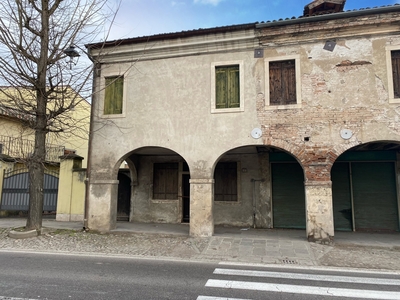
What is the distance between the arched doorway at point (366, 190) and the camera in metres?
10.8

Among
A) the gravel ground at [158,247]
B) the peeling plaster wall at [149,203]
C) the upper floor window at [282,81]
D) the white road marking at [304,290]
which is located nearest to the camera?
the white road marking at [304,290]

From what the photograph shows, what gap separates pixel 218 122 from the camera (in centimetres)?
965

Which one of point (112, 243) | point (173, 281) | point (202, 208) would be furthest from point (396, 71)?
point (112, 243)

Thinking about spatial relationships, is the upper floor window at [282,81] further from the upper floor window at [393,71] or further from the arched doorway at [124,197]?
the arched doorway at [124,197]

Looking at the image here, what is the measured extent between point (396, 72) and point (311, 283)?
7039 mm

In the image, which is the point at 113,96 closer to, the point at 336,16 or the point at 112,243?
the point at 112,243

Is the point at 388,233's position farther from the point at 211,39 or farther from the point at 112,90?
the point at 112,90

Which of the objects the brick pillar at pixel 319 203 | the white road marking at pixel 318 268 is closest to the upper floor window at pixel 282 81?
the brick pillar at pixel 319 203

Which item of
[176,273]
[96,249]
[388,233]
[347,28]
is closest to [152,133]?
[96,249]

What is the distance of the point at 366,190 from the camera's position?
1110 cm

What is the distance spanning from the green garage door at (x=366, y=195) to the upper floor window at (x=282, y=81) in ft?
13.3

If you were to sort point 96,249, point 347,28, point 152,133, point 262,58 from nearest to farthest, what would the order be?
point 96,249, point 347,28, point 262,58, point 152,133

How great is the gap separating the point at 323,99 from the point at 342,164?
3.69m

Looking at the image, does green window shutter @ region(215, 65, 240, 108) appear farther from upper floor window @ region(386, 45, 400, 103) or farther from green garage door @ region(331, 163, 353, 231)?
green garage door @ region(331, 163, 353, 231)
